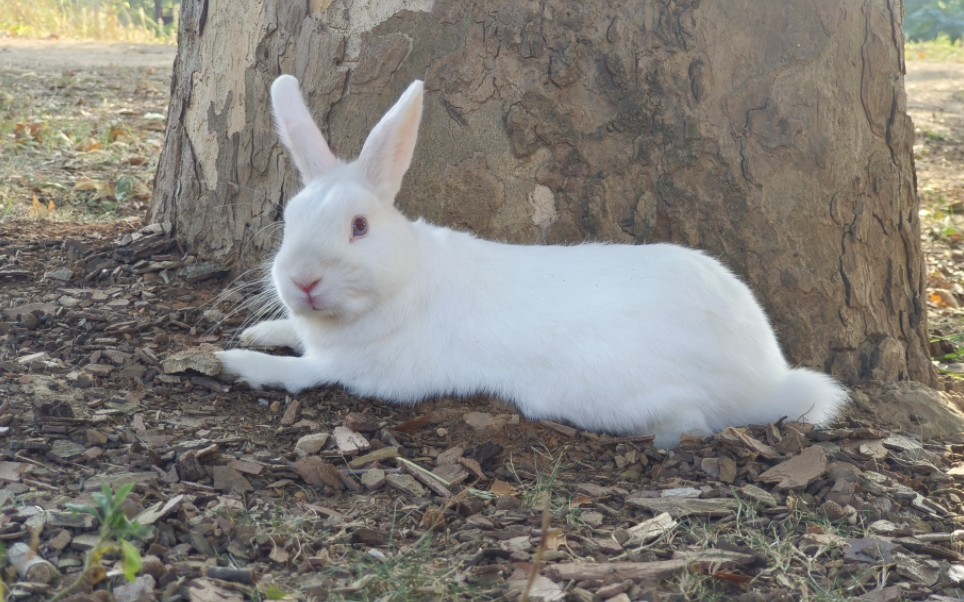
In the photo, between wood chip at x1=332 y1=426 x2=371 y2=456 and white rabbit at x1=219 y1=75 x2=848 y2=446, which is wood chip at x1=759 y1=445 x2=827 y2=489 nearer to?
white rabbit at x1=219 y1=75 x2=848 y2=446

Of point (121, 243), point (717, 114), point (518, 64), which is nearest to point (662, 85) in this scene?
point (717, 114)

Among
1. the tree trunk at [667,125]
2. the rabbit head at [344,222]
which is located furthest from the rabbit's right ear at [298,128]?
the tree trunk at [667,125]

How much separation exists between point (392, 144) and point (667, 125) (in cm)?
125

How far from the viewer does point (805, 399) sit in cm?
395

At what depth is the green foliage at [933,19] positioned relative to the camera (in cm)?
1596

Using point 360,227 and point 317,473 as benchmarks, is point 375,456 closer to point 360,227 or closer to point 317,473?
point 317,473

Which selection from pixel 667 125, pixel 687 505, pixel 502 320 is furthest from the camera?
pixel 667 125

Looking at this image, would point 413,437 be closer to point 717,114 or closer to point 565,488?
point 565,488

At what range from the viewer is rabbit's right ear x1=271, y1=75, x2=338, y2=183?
3943mm

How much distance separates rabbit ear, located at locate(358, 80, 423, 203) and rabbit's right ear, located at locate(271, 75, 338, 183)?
0.21 meters

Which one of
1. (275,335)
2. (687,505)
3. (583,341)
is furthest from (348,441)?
(687,505)

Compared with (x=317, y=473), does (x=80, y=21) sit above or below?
above

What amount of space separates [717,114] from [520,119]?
83cm

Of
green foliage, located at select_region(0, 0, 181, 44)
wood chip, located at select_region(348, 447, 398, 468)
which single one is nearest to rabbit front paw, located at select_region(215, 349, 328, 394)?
wood chip, located at select_region(348, 447, 398, 468)
